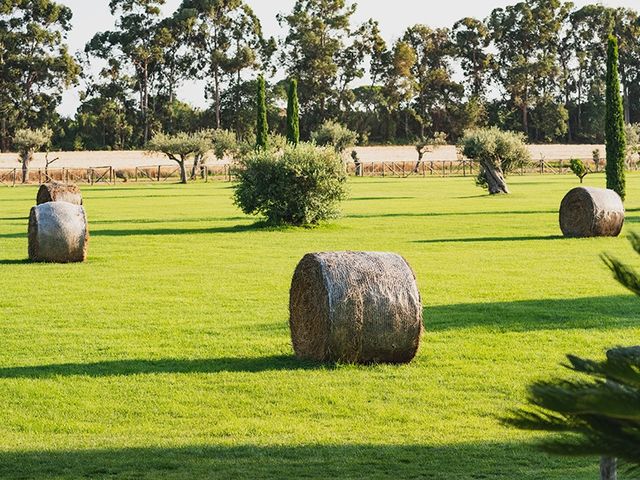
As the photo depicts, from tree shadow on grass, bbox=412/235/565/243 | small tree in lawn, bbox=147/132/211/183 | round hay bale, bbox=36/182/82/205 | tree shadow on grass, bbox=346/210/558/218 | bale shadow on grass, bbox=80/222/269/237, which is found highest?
small tree in lawn, bbox=147/132/211/183

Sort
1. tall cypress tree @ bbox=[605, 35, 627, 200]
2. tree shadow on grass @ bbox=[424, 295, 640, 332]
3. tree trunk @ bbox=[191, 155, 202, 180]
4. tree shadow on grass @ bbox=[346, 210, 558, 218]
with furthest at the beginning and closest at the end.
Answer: tree trunk @ bbox=[191, 155, 202, 180], tall cypress tree @ bbox=[605, 35, 627, 200], tree shadow on grass @ bbox=[346, 210, 558, 218], tree shadow on grass @ bbox=[424, 295, 640, 332]

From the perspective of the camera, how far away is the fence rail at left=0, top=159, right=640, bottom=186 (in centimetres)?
7925

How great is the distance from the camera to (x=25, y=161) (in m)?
80.2

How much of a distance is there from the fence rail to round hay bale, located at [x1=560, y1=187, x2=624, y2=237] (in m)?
52.7

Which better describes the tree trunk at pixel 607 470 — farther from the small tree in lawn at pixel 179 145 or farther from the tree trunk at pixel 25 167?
the tree trunk at pixel 25 167

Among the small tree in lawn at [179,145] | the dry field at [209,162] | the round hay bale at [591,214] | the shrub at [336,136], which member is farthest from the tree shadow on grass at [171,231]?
the shrub at [336,136]

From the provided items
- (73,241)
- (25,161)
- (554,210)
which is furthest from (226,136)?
(73,241)

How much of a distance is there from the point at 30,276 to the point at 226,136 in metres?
61.6

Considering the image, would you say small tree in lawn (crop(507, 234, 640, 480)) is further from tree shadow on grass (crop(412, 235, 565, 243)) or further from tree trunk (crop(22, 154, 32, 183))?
tree trunk (crop(22, 154, 32, 183))

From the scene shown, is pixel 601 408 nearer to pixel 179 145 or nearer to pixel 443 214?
pixel 443 214

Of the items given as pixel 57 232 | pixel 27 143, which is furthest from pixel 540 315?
pixel 27 143

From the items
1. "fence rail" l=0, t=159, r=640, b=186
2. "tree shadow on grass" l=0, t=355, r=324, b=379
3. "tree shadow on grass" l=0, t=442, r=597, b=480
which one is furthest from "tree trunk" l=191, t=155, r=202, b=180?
"tree shadow on grass" l=0, t=442, r=597, b=480

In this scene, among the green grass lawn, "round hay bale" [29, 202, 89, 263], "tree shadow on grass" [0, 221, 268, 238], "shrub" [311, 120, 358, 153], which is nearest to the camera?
the green grass lawn

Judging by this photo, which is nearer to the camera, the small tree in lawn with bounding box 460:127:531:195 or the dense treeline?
the small tree in lawn with bounding box 460:127:531:195
